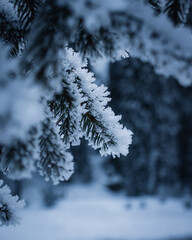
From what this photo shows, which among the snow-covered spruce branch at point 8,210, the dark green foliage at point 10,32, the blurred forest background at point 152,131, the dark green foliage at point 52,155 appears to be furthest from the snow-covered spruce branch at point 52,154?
the blurred forest background at point 152,131

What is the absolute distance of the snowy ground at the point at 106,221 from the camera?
659 cm

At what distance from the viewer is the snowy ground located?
659cm

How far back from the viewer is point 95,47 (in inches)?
28.5

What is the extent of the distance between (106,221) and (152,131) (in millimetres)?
4603

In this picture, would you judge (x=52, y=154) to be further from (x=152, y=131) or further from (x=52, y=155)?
(x=152, y=131)

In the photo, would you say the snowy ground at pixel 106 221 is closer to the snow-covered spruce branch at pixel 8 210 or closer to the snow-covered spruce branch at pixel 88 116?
the snow-covered spruce branch at pixel 8 210

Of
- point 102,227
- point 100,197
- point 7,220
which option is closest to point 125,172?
point 100,197

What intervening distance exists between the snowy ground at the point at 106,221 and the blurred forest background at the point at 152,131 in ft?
2.36

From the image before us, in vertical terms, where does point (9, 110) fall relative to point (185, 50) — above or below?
below

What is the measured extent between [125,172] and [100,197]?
276 cm

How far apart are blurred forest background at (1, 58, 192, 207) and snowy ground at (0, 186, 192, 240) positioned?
718 mm

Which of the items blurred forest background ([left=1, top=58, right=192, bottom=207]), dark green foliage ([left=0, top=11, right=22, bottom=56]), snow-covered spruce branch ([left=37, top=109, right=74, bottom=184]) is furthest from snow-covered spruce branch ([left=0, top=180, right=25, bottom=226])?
blurred forest background ([left=1, top=58, right=192, bottom=207])

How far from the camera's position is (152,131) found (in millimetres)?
9664

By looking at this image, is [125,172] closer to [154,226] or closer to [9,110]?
[154,226]
